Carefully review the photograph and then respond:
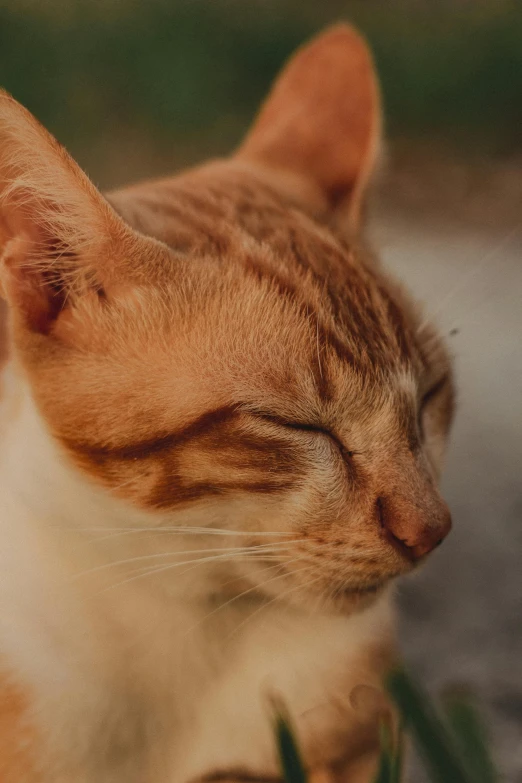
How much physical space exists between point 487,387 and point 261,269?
1.12ft

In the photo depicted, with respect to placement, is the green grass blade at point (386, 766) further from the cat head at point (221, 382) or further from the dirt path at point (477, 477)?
the dirt path at point (477, 477)

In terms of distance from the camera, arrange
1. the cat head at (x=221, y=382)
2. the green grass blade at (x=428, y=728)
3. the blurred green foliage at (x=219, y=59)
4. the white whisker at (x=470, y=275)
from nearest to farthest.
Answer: the green grass blade at (x=428, y=728)
the cat head at (x=221, y=382)
the white whisker at (x=470, y=275)
the blurred green foliage at (x=219, y=59)

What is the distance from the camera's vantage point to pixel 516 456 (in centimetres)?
84

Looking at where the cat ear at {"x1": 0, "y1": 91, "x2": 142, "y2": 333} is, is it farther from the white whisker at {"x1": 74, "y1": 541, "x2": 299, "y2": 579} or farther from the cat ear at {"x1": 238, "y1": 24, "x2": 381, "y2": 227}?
the cat ear at {"x1": 238, "y1": 24, "x2": 381, "y2": 227}

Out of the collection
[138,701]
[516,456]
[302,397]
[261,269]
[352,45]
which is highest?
[352,45]

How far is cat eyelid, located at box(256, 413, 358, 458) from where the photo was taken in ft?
1.95

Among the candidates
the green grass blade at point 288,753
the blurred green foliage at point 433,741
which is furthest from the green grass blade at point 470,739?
the green grass blade at point 288,753

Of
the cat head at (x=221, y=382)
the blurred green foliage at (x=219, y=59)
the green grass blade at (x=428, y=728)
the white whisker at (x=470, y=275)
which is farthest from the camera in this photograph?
the blurred green foliage at (x=219, y=59)

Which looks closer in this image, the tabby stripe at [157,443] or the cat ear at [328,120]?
the tabby stripe at [157,443]

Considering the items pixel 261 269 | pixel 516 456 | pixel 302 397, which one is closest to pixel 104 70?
pixel 261 269

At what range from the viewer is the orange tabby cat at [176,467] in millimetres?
587

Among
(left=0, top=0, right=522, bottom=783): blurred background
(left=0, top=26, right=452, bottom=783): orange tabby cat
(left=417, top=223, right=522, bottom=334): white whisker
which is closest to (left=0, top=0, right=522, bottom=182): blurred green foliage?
(left=0, top=0, right=522, bottom=783): blurred background

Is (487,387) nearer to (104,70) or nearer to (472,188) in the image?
(472,188)

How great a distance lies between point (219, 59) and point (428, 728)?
0.76m
